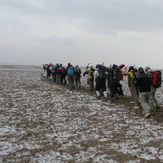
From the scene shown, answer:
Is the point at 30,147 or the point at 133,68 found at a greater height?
the point at 133,68

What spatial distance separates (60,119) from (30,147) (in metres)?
2.97

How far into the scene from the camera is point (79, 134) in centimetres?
674

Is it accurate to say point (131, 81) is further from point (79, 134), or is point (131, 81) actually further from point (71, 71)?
point (71, 71)

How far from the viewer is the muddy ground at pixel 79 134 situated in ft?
16.7

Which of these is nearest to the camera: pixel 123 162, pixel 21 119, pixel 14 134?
pixel 123 162

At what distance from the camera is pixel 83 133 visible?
6.84m

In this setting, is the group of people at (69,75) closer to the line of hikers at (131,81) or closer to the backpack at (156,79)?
the line of hikers at (131,81)

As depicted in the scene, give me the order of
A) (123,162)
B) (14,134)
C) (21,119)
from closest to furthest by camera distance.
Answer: (123,162), (14,134), (21,119)

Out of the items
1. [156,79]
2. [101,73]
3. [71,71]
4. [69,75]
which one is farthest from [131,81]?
[69,75]

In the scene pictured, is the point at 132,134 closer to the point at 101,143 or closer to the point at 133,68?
the point at 101,143

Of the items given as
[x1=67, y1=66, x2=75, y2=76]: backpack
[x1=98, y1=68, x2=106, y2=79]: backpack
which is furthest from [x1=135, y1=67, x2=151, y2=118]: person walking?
[x1=67, y1=66, x2=75, y2=76]: backpack

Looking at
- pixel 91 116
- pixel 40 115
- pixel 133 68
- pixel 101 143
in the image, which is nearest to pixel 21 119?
pixel 40 115

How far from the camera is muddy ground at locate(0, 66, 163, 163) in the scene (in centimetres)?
509

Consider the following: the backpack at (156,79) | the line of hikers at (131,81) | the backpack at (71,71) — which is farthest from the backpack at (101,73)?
the backpack at (156,79)
